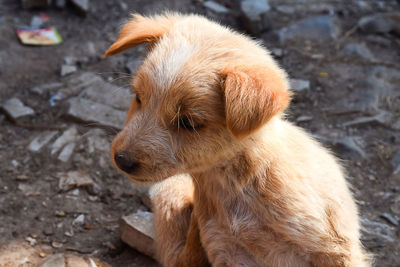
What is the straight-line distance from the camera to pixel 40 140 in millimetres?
5410

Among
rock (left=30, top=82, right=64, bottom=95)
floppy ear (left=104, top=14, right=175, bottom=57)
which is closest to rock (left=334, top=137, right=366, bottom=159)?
floppy ear (left=104, top=14, right=175, bottom=57)

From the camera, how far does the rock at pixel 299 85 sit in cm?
630

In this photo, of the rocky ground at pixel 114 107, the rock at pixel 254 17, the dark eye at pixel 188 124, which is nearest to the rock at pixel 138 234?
the rocky ground at pixel 114 107

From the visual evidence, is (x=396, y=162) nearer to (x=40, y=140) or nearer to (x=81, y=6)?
(x=40, y=140)

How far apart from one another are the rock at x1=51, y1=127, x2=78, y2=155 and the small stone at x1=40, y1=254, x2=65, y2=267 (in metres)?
1.64

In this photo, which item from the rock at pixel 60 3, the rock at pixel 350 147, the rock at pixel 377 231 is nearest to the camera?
the rock at pixel 377 231

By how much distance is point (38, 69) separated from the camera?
21.2ft

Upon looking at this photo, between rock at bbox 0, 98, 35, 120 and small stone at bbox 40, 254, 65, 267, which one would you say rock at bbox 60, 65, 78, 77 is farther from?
small stone at bbox 40, 254, 65, 267

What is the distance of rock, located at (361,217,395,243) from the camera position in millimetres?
4523

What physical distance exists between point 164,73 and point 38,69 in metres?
3.93

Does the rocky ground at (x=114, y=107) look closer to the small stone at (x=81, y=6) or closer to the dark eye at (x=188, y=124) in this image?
the small stone at (x=81, y=6)

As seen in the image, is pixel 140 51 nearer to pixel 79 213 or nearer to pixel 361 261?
pixel 79 213

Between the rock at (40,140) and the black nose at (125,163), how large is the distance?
2535mm

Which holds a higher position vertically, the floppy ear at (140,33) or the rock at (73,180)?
the floppy ear at (140,33)
